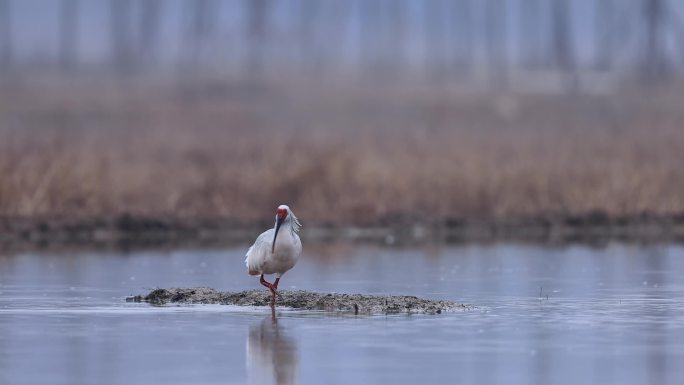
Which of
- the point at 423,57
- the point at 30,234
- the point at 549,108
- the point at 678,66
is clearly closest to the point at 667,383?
the point at 30,234

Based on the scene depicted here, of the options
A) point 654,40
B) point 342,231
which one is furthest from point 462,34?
point 342,231

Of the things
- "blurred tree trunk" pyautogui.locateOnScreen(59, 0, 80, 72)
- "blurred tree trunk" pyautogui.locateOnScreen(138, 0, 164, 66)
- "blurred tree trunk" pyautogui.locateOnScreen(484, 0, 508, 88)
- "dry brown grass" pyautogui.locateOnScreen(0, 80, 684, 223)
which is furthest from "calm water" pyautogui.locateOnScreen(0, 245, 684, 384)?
"blurred tree trunk" pyautogui.locateOnScreen(59, 0, 80, 72)

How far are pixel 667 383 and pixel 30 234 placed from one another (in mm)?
16206

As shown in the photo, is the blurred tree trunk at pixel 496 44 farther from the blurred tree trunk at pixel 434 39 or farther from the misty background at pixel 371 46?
the blurred tree trunk at pixel 434 39

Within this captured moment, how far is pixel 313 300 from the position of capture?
625 inches

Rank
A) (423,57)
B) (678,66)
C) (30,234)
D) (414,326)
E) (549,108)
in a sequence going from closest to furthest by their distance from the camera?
(414,326) → (30,234) → (549,108) → (678,66) → (423,57)

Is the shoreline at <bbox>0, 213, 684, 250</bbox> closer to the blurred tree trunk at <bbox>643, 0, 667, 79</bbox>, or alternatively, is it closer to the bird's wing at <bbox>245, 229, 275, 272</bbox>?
the bird's wing at <bbox>245, 229, 275, 272</bbox>

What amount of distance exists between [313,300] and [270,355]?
3553mm

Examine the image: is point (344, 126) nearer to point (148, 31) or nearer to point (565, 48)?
point (565, 48)

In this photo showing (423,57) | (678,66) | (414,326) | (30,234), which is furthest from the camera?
(423,57)

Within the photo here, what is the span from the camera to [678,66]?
211 ft

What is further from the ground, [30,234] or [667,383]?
[30,234]

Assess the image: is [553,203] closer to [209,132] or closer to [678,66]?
[209,132]

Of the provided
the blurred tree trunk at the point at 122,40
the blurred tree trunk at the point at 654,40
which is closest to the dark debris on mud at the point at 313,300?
the blurred tree trunk at the point at 654,40
